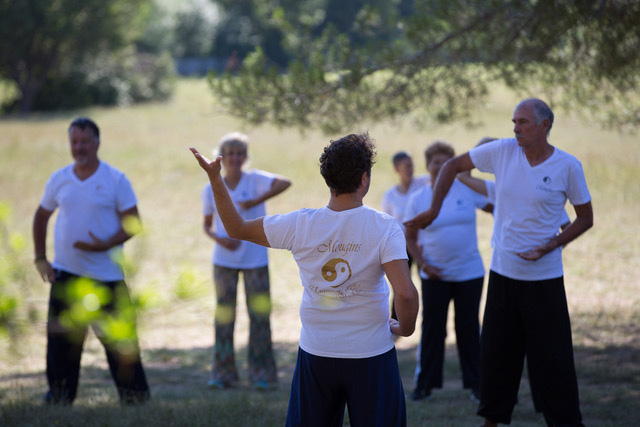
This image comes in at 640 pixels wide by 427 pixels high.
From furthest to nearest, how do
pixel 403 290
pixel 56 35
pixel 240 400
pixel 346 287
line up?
pixel 56 35 → pixel 240 400 → pixel 346 287 → pixel 403 290

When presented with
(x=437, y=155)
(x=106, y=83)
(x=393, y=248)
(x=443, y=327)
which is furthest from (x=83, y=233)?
(x=106, y=83)

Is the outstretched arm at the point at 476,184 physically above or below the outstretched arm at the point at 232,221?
above

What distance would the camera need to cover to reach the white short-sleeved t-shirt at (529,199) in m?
4.12

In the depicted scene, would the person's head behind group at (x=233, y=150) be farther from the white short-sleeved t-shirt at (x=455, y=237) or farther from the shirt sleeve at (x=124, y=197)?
the white short-sleeved t-shirt at (x=455, y=237)

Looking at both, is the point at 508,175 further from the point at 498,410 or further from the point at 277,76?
the point at 277,76

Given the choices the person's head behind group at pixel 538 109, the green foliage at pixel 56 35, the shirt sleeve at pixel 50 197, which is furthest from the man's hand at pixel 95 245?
the green foliage at pixel 56 35

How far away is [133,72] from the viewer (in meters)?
49.2

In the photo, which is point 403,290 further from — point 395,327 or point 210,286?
point 210,286

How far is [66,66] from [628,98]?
42.5 meters

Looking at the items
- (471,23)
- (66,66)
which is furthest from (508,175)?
(66,66)

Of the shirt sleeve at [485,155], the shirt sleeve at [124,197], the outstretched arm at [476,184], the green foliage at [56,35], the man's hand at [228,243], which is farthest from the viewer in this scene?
the green foliage at [56,35]

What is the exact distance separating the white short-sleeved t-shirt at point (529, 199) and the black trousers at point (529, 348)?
111 millimetres

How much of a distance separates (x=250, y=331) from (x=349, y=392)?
3472 mm

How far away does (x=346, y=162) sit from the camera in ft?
9.96
